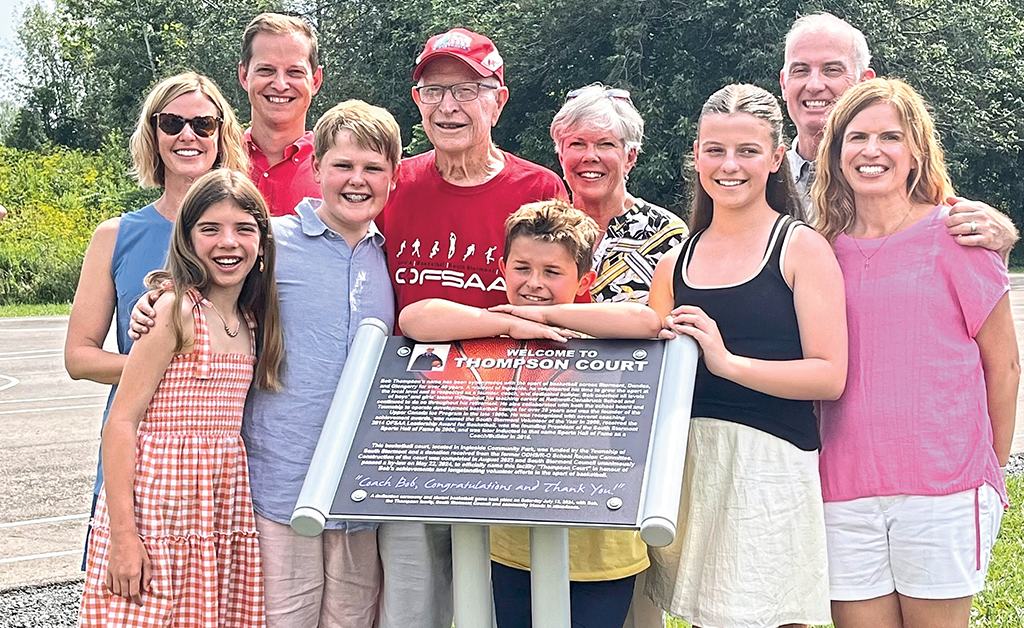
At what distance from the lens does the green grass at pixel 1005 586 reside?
5414 millimetres

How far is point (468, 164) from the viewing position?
404 centimetres

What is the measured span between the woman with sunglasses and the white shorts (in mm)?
2513

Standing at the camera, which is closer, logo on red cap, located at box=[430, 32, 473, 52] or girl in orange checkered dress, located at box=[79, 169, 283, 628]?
girl in orange checkered dress, located at box=[79, 169, 283, 628]

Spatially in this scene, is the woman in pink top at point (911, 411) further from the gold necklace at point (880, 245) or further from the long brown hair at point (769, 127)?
the long brown hair at point (769, 127)

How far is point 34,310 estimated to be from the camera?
75.7 feet

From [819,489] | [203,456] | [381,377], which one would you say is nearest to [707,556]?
[819,489]

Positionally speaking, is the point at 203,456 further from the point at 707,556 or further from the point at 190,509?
the point at 707,556

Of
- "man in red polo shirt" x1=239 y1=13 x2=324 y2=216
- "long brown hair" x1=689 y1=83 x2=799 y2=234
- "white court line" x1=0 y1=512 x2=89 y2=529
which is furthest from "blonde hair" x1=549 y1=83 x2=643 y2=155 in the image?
"white court line" x1=0 y1=512 x2=89 y2=529

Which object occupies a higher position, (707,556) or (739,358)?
(739,358)

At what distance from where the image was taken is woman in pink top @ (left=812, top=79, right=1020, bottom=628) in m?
3.38

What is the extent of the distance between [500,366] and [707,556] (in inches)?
35.9

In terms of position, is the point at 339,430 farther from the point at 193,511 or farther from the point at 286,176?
the point at 286,176

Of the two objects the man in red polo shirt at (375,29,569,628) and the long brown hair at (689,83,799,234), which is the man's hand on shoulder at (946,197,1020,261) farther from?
the man in red polo shirt at (375,29,569,628)

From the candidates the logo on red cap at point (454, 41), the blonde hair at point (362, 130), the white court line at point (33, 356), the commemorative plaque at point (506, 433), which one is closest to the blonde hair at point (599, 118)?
the logo on red cap at point (454, 41)
